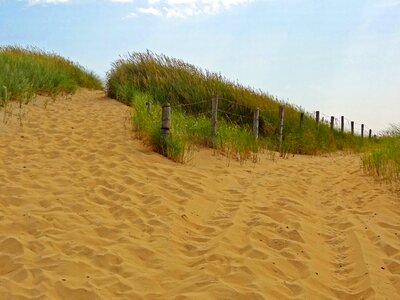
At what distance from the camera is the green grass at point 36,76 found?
465 inches

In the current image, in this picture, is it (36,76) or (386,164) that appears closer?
(386,164)

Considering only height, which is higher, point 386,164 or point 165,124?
point 165,124

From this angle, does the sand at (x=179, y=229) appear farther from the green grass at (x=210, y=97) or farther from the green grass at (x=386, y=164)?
the green grass at (x=210, y=97)

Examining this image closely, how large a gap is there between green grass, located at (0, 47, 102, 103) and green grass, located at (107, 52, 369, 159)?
68.6 inches

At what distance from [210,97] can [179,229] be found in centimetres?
943

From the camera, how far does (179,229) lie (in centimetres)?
471

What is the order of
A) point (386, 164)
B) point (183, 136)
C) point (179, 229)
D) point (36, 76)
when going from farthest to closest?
point (36, 76) → point (183, 136) → point (386, 164) → point (179, 229)

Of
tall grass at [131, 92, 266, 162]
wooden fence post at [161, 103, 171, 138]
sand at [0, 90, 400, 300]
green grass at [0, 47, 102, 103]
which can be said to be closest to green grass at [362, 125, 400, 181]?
sand at [0, 90, 400, 300]

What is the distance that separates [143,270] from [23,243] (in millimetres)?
1028

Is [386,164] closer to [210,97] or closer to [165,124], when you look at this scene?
[165,124]

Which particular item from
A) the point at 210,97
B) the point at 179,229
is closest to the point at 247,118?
the point at 210,97

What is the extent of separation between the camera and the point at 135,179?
634 centimetres

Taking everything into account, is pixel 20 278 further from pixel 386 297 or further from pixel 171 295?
pixel 386 297

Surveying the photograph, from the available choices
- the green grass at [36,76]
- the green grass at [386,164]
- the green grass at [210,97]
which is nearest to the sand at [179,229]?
the green grass at [386,164]
